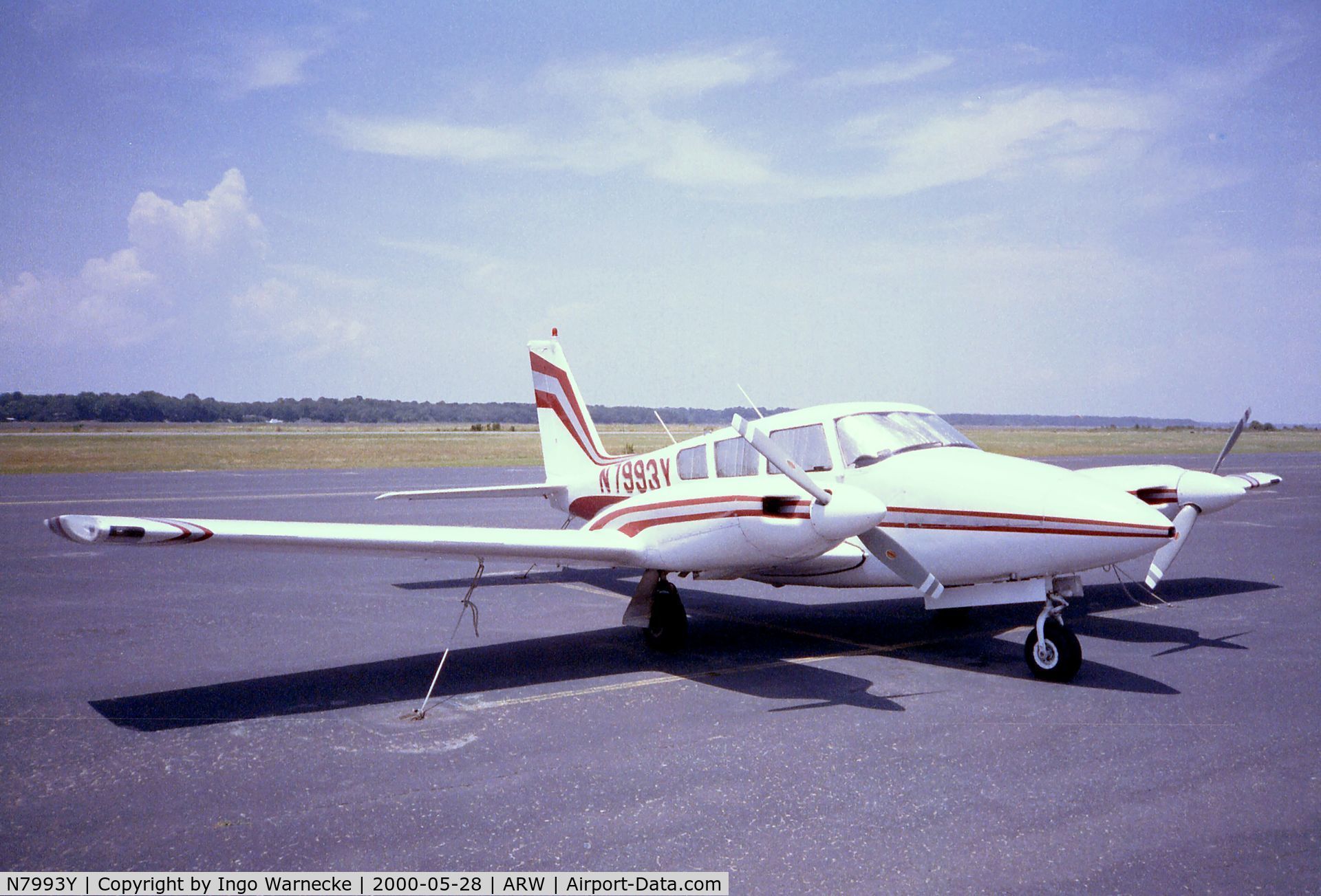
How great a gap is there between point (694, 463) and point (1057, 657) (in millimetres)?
4628

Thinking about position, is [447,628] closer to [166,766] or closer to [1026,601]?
[166,766]

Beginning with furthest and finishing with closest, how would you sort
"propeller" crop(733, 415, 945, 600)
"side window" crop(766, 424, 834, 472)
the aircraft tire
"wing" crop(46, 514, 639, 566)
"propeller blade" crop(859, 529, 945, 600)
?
"side window" crop(766, 424, 834, 472) < "propeller blade" crop(859, 529, 945, 600) < the aircraft tire < "propeller" crop(733, 415, 945, 600) < "wing" crop(46, 514, 639, 566)

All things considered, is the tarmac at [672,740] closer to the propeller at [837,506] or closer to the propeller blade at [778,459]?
the propeller at [837,506]

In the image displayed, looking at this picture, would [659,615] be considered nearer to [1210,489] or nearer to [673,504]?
[673,504]

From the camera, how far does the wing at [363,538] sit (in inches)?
245

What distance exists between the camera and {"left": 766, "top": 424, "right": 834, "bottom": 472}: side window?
9.45 metres

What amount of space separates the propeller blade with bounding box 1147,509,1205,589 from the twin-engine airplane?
29 mm

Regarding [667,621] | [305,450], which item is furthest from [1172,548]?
[305,450]

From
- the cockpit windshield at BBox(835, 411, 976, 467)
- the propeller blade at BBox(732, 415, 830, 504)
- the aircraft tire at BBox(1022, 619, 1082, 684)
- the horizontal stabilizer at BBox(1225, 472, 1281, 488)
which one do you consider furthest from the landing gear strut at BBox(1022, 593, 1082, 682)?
the horizontal stabilizer at BBox(1225, 472, 1281, 488)

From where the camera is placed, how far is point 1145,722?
6977mm

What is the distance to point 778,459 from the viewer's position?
26.0 feet

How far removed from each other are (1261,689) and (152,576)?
15.3 m

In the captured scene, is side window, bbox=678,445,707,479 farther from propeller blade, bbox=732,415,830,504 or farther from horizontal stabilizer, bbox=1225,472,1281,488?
horizontal stabilizer, bbox=1225,472,1281,488

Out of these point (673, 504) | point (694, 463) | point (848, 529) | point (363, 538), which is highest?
point (694, 463)
